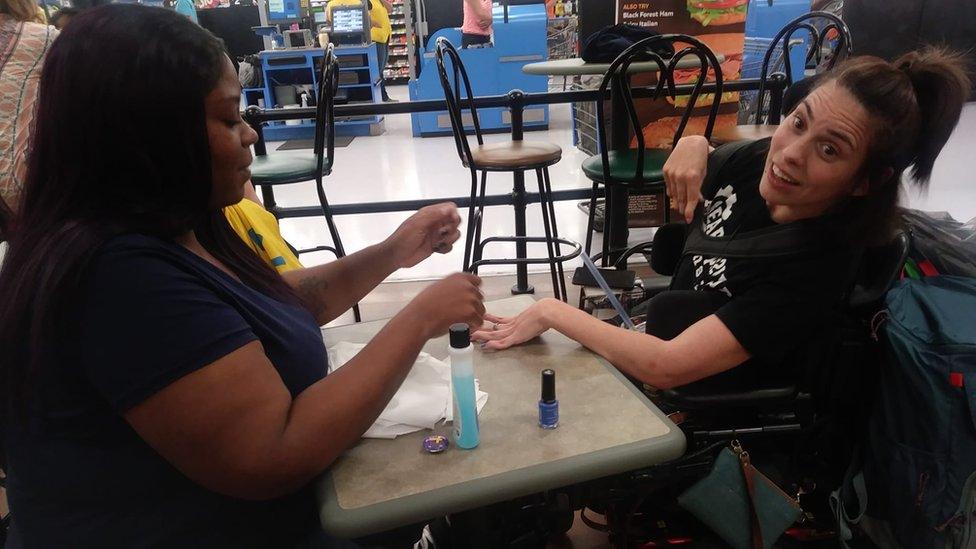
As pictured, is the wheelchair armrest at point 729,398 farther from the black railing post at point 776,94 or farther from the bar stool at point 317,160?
the black railing post at point 776,94

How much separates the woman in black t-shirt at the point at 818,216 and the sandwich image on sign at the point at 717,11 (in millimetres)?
2784

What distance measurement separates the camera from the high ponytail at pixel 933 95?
1.21 m

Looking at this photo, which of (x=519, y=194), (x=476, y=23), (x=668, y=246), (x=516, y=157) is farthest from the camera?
(x=476, y=23)

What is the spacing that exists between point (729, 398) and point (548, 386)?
539 millimetres

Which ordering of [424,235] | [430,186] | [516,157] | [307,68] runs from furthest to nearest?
[307,68] < [430,186] < [516,157] < [424,235]

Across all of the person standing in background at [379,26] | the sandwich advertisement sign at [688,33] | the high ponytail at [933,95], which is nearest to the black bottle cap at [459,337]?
the high ponytail at [933,95]

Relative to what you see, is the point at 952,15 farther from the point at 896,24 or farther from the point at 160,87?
the point at 160,87

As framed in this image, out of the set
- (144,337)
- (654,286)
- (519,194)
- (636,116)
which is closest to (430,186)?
(519,194)

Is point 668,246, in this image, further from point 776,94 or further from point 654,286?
point 776,94

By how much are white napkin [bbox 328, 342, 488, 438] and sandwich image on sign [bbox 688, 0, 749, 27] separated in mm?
3476

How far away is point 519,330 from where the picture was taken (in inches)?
51.8

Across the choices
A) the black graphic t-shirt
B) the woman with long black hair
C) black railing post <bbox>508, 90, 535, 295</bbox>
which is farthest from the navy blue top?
black railing post <bbox>508, 90, 535, 295</bbox>

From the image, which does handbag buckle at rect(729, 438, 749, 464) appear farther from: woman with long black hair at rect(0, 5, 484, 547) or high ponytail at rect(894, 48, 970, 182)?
woman with long black hair at rect(0, 5, 484, 547)

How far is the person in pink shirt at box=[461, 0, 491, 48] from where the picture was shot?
7.26 meters
